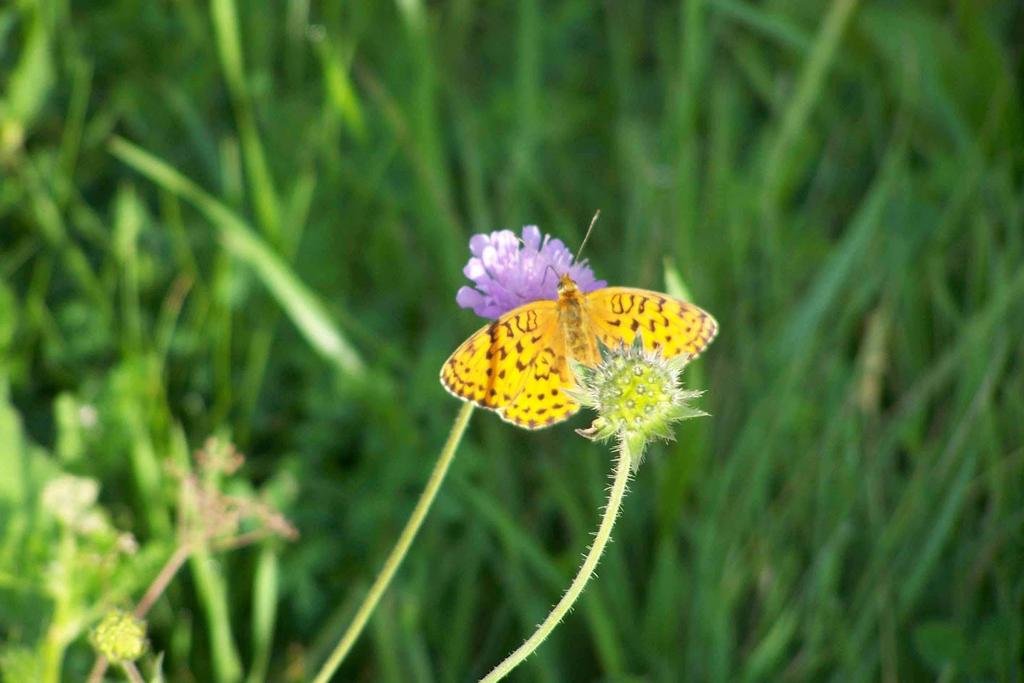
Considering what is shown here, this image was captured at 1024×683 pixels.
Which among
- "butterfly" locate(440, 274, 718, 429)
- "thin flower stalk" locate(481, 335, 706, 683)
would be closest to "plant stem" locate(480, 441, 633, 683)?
"thin flower stalk" locate(481, 335, 706, 683)

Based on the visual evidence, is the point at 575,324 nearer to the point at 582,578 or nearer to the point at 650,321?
the point at 650,321

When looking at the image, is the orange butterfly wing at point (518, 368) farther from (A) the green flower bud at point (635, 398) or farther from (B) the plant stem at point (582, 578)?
(B) the plant stem at point (582, 578)

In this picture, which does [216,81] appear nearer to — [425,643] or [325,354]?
[325,354]

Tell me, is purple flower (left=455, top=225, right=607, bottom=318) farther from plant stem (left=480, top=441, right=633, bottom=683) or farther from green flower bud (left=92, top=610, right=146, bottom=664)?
green flower bud (left=92, top=610, right=146, bottom=664)

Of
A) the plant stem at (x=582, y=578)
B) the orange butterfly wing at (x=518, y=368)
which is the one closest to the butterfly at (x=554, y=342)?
the orange butterfly wing at (x=518, y=368)

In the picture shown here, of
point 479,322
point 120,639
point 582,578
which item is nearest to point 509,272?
point 582,578
